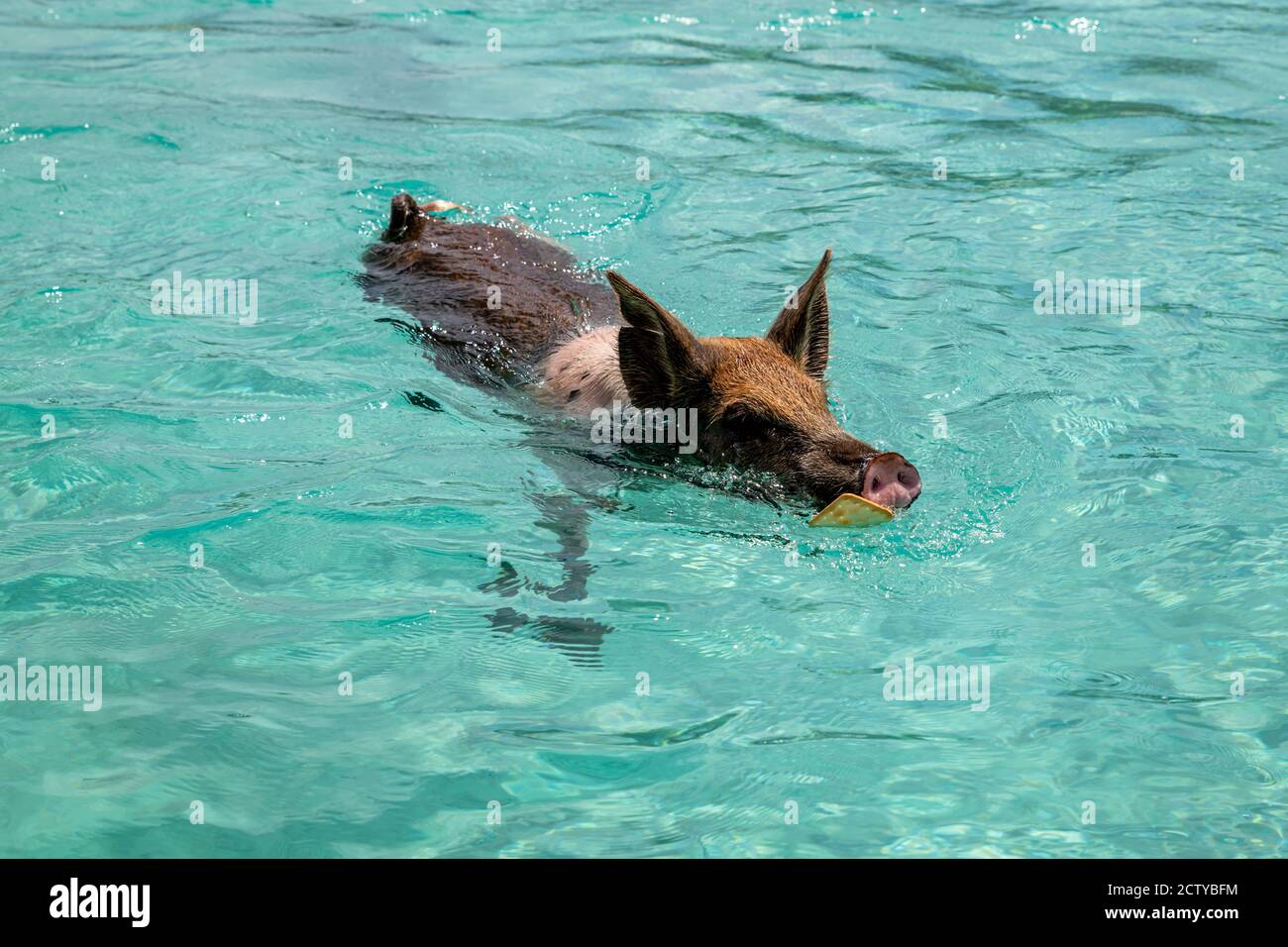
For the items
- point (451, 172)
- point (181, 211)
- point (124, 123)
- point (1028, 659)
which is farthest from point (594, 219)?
point (1028, 659)

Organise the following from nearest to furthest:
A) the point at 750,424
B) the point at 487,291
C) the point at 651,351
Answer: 1. the point at 750,424
2. the point at 651,351
3. the point at 487,291

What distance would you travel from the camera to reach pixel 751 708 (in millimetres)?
5465

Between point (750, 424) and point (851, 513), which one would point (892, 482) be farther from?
point (750, 424)

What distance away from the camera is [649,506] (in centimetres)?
716

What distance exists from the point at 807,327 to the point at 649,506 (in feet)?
4.43

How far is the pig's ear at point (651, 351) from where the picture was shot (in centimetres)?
718

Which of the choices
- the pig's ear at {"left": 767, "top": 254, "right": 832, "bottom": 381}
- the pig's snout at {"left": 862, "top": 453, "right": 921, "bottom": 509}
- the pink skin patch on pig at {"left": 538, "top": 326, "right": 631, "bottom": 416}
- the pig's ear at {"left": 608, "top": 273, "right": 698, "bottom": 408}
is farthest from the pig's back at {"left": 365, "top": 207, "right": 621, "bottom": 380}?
the pig's snout at {"left": 862, "top": 453, "right": 921, "bottom": 509}

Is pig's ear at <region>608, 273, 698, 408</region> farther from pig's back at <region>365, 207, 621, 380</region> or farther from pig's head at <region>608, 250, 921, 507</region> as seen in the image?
pig's back at <region>365, 207, 621, 380</region>

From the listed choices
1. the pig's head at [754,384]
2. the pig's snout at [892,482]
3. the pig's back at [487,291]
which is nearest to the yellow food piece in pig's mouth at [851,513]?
the pig's snout at [892,482]

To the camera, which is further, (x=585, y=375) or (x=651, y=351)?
(x=585, y=375)

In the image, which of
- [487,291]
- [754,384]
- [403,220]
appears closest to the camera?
[754,384]

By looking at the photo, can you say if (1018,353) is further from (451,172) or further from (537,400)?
(451,172)

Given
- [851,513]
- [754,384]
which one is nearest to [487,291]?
[754,384]

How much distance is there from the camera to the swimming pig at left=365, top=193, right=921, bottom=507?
656 centimetres
